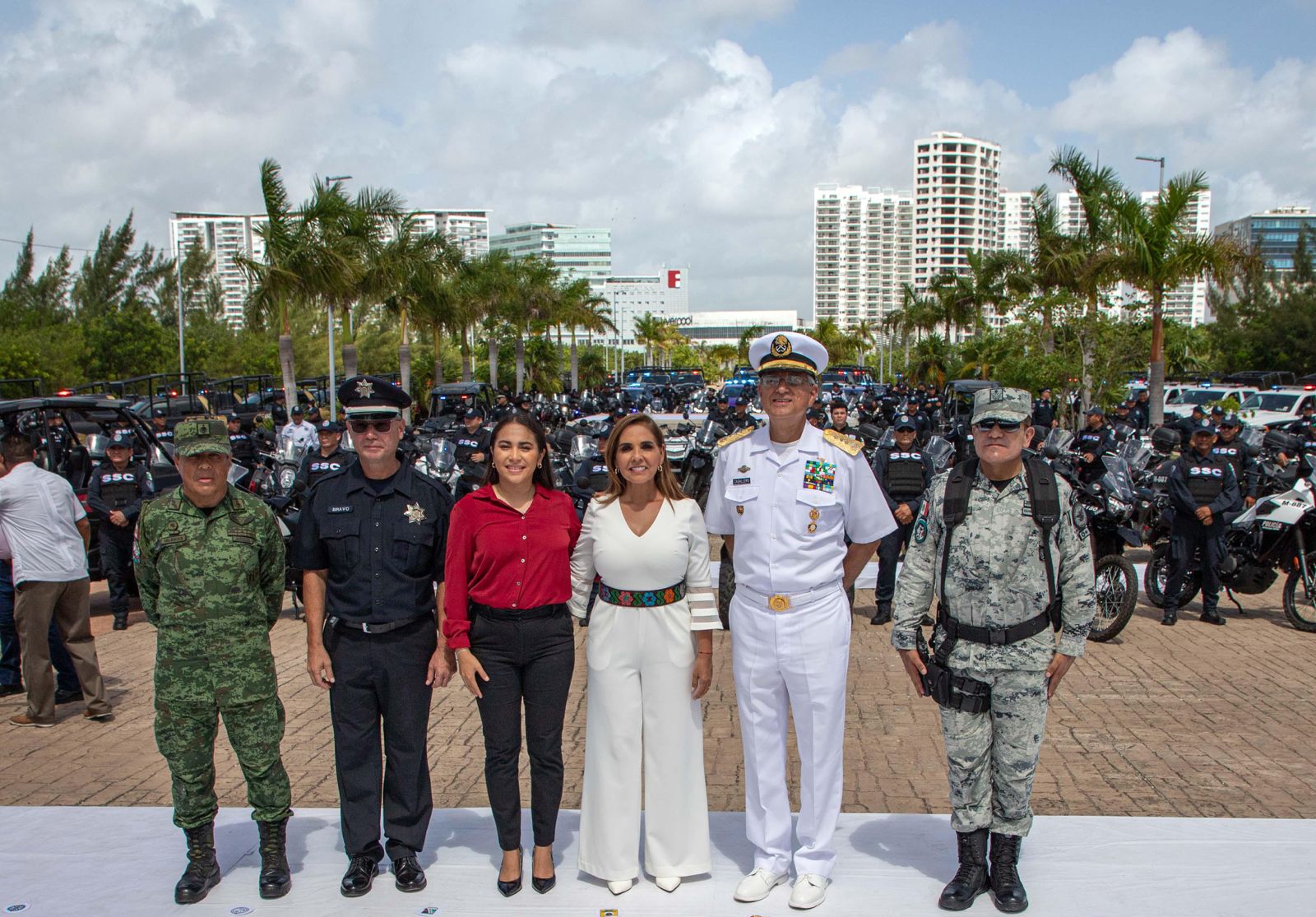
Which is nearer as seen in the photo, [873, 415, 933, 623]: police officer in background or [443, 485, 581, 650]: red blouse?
[443, 485, 581, 650]: red blouse

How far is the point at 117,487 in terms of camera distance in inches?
351

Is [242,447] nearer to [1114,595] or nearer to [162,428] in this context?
[162,428]

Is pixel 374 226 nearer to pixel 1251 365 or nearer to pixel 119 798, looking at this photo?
pixel 119 798

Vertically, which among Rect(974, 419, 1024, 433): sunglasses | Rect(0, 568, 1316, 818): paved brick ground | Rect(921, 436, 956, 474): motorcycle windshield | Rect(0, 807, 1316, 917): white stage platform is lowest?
Rect(0, 568, 1316, 818): paved brick ground

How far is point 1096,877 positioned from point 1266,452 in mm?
11570

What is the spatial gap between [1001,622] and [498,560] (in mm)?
1747

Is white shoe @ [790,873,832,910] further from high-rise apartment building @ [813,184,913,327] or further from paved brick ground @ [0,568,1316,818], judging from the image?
high-rise apartment building @ [813,184,913,327]

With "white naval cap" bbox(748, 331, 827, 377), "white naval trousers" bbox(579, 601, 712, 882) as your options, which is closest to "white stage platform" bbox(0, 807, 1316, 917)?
"white naval trousers" bbox(579, 601, 712, 882)

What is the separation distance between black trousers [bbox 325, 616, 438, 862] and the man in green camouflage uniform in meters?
0.27

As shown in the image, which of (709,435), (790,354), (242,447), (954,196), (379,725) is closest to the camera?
(790,354)

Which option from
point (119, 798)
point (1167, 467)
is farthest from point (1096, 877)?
point (1167, 467)

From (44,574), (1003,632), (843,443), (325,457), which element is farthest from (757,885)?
(325,457)

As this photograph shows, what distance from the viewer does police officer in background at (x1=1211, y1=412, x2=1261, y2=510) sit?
8789 mm

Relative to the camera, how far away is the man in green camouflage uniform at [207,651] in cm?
378
